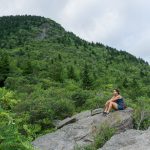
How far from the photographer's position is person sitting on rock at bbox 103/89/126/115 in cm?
2342

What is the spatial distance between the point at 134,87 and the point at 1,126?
6576 centimetres

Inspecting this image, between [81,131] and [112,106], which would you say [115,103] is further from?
[81,131]

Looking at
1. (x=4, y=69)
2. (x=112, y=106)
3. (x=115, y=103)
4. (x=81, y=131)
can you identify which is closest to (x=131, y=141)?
(x=115, y=103)

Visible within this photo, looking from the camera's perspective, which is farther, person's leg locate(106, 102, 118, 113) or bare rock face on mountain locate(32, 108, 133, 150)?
person's leg locate(106, 102, 118, 113)

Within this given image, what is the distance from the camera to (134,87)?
72.6 meters

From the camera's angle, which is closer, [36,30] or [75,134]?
[75,134]

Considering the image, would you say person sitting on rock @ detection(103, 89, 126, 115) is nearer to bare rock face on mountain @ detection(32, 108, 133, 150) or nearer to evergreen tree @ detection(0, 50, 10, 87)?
bare rock face on mountain @ detection(32, 108, 133, 150)

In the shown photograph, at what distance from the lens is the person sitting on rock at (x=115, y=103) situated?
2342 cm

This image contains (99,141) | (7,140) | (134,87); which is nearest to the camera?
(7,140)

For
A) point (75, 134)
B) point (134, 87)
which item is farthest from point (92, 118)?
point (134, 87)

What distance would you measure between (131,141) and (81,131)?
21.5ft

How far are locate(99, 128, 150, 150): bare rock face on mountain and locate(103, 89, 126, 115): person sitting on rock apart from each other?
3.82m

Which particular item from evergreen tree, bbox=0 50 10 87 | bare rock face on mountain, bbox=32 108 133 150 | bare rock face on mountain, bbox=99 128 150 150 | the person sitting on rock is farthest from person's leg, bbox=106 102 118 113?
evergreen tree, bbox=0 50 10 87

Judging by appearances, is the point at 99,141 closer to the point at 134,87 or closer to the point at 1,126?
the point at 1,126
